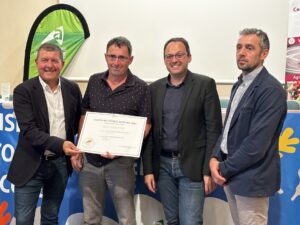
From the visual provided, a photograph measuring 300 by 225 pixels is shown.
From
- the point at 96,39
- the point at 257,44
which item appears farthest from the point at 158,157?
the point at 96,39

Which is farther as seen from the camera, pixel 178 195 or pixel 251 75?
pixel 178 195

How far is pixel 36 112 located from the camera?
85.8 inches

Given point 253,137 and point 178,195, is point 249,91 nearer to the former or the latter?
point 253,137

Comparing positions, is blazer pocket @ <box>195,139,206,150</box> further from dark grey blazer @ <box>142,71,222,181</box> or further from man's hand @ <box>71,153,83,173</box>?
man's hand @ <box>71,153,83,173</box>

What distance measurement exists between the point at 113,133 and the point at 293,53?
2.45 m

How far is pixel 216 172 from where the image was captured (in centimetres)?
198

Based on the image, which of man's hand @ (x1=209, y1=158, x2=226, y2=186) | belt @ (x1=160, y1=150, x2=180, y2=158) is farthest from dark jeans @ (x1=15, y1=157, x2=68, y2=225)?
man's hand @ (x1=209, y1=158, x2=226, y2=186)

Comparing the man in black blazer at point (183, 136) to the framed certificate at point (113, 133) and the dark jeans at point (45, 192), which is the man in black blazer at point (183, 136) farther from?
the dark jeans at point (45, 192)

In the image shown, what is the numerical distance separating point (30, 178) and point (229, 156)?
1169 mm

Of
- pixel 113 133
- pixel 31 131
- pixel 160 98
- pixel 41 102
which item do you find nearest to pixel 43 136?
pixel 31 131

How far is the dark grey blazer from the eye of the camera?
215 cm

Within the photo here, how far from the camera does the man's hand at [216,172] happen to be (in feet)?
6.38

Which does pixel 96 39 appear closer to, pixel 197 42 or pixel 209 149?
pixel 197 42

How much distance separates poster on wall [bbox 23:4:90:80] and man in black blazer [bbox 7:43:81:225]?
2.38 m
